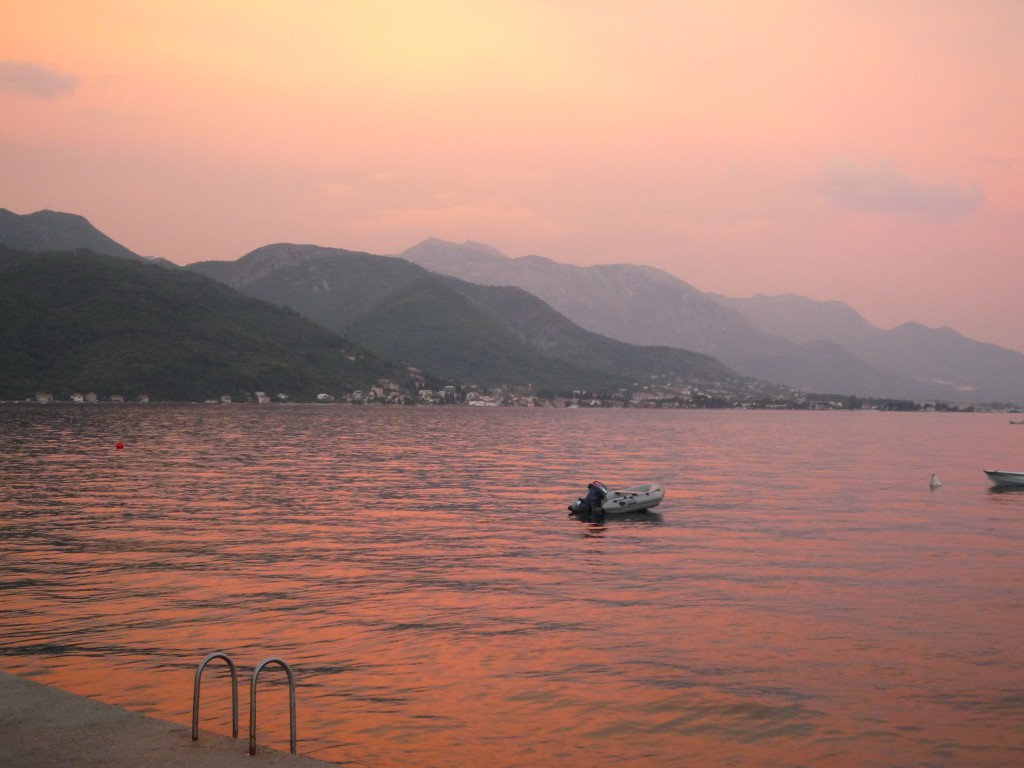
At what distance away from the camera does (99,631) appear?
30.1 m

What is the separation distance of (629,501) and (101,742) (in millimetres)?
52881

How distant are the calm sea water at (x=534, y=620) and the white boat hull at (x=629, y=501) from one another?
1366mm

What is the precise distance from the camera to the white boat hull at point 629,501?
65.6 metres

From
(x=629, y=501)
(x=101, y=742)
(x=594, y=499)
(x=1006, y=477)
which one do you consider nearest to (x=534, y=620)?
(x=101, y=742)

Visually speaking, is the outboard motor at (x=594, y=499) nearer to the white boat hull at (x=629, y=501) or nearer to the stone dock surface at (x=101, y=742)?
the white boat hull at (x=629, y=501)

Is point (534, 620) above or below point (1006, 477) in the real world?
below

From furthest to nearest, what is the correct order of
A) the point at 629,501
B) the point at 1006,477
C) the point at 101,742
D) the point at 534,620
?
the point at 1006,477
the point at 629,501
the point at 534,620
the point at 101,742

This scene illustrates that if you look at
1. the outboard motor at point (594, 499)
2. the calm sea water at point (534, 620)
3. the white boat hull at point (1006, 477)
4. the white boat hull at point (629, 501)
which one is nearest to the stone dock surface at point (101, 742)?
the calm sea water at point (534, 620)

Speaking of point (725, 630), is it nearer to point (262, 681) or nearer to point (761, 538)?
point (262, 681)

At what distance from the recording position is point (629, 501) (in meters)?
66.7

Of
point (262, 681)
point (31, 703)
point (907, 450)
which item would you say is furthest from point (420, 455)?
point (31, 703)

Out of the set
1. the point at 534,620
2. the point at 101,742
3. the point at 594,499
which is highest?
the point at 101,742

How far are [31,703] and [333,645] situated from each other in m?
12.0

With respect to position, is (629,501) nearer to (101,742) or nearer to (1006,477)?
(1006,477)
